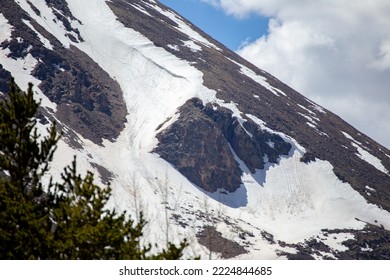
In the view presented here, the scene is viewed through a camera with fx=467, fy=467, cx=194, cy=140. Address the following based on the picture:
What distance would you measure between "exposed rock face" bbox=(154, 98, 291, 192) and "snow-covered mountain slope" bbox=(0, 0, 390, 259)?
0.69 feet

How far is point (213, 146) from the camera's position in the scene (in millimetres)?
82062

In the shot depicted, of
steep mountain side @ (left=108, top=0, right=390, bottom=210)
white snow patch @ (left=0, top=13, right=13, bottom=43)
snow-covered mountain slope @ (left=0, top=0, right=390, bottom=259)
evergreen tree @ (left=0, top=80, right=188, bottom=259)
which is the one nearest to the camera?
evergreen tree @ (left=0, top=80, right=188, bottom=259)

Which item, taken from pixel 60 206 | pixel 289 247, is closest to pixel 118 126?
pixel 289 247

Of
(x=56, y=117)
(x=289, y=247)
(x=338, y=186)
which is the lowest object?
(x=289, y=247)

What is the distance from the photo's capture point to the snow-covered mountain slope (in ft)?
215

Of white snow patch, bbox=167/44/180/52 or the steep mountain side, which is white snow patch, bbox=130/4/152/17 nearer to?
the steep mountain side

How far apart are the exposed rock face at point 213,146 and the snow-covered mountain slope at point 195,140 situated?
0.69 ft

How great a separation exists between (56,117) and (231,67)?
5295cm

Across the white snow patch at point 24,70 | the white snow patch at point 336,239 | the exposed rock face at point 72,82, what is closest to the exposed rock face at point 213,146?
the exposed rock face at point 72,82

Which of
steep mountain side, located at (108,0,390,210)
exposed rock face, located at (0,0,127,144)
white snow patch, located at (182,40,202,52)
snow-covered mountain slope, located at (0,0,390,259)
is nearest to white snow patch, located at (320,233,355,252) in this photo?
snow-covered mountain slope, located at (0,0,390,259)

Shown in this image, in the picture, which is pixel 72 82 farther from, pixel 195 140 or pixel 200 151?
pixel 200 151

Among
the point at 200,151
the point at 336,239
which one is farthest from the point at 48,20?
the point at 336,239

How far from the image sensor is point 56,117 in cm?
7469
